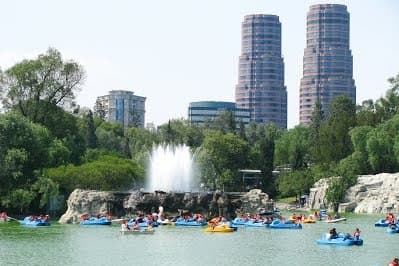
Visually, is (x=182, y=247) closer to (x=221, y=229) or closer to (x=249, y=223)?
(x=221, y=229)

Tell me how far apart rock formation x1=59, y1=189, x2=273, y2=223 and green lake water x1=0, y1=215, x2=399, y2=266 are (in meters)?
4.61

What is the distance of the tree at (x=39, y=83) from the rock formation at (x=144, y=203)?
53.3 ft

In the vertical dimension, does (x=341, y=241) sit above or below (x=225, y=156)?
below

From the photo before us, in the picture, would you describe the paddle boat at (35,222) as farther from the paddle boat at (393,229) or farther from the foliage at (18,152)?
the paddle boat at (393,229)

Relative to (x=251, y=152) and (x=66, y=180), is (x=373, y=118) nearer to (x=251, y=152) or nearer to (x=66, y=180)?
(x=251, y=152)

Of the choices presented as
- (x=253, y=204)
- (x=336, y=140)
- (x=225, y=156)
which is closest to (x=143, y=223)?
(x=253, y=204)

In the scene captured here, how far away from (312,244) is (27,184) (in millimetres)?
28791

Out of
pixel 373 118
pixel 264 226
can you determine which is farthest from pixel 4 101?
pixel 373 118

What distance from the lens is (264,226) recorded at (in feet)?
229

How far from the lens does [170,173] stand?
8862 cm

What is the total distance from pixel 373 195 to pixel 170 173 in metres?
24.7

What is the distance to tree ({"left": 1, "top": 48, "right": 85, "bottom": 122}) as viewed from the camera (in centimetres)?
8531

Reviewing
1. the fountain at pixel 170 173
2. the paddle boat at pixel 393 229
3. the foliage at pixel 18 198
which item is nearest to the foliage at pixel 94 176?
the fountain at pixel 170 173

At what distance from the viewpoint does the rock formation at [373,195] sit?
316ft
